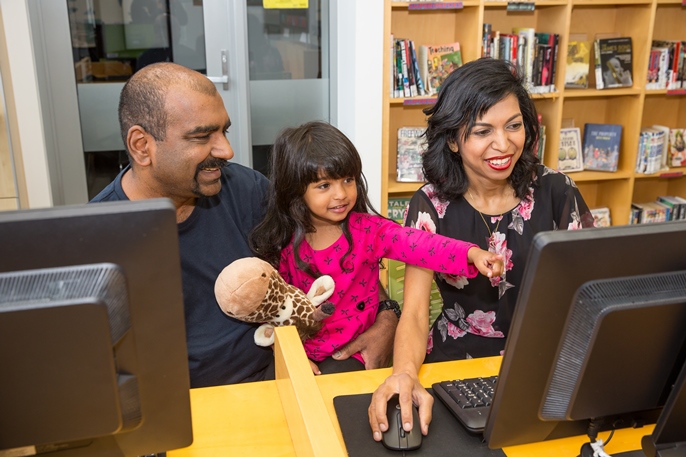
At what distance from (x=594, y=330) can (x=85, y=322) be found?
59 cm

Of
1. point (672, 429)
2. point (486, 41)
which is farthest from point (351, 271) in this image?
point (486, 41)

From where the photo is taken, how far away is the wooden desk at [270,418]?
1.03m

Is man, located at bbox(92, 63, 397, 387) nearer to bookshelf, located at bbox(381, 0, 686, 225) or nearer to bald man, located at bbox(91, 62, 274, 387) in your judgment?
bald man, located at bbox(91, 62, 274, 387)

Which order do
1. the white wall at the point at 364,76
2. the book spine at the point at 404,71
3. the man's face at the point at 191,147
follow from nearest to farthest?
the man's face at the point at 191,147 < the white wall at the point at 364,76 < the book spine at the point at 404,71

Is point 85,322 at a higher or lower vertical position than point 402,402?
higher

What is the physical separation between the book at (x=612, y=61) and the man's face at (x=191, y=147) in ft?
8.32

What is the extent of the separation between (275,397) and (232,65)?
247cm

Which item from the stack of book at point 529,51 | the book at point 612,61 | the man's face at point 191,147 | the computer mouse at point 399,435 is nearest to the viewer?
the computer mouse at point 399,435

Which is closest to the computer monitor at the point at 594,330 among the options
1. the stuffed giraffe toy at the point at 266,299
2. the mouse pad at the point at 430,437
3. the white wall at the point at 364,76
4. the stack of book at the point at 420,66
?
the mouse pad at the point at 430,437

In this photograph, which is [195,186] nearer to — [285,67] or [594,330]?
[594,330]

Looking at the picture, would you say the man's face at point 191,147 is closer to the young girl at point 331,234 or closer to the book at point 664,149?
the young girl at point 331,234

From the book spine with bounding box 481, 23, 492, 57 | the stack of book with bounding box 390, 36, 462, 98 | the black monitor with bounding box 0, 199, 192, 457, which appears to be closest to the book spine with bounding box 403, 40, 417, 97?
the stack of book with bounding box 390, 36, 462, 98

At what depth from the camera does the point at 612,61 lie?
10.9 feet

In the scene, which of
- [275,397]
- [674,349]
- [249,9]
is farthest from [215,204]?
[249,9]
